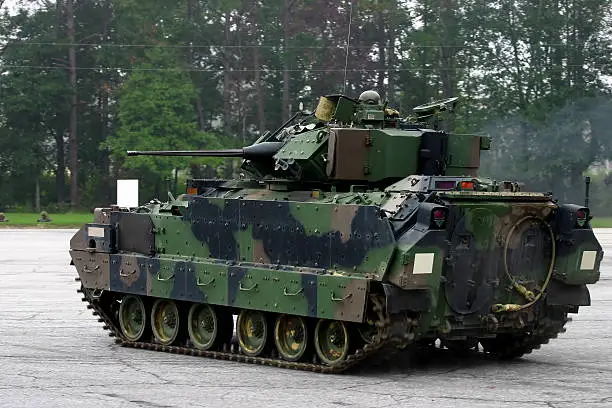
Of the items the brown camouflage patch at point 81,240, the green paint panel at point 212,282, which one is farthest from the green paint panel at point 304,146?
the brown camouflage patch at point 81,240

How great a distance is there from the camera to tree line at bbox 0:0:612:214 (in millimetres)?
57469

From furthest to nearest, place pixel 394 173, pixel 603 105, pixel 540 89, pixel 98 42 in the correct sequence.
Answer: pixel 98 42 → pixel 540 89 → pixel 603 105 → pixel 394 173

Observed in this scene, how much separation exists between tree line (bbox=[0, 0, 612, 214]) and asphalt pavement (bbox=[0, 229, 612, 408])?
3264 centimetres

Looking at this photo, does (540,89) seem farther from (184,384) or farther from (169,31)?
(184,384)

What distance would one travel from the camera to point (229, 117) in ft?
233

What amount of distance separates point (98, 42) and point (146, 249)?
55318mm

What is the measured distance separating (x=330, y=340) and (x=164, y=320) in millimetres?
3375

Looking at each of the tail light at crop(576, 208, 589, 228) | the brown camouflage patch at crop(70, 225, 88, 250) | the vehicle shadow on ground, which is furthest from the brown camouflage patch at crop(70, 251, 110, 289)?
the tail light at crop(576, 208, 589, 228)

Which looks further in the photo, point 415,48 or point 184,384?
point 415,48

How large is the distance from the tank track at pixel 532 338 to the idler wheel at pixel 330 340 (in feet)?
7.98

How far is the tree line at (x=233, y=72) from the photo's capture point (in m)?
57.5

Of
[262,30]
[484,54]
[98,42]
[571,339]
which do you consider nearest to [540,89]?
[484,54]

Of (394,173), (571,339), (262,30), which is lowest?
(571,339)

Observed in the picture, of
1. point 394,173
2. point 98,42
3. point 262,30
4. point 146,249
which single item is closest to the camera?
point 394,173
